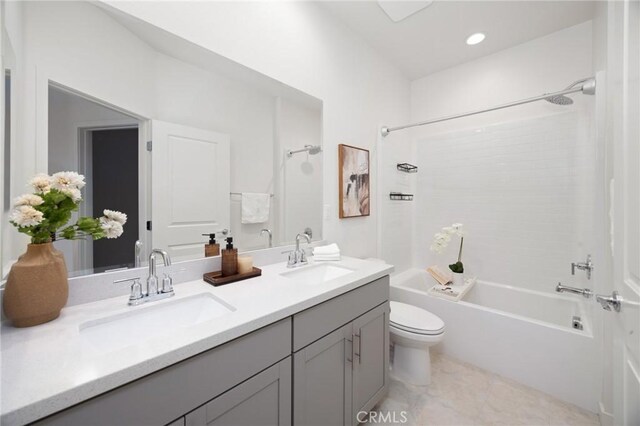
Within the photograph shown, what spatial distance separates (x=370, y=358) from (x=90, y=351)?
1228 millimetres

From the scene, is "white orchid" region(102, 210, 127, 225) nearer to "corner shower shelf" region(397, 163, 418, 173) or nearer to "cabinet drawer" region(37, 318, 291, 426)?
"cabinet drawer" region(37, 318, 291, 426)

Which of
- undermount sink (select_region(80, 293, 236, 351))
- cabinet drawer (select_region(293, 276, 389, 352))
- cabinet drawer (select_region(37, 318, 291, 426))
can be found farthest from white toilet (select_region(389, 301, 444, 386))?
undermount sink (select_region(80, 293, 236, 351))

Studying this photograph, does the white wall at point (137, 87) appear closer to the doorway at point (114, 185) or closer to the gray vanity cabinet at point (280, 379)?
the doorway at point (114, 185)

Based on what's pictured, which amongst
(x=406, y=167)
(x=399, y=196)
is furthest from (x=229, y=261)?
(x=406, y=167)

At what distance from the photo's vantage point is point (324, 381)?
3.72ft

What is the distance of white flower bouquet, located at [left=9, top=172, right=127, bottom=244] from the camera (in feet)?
2.38

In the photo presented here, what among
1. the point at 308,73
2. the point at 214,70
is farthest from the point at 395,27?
the point at 214,70

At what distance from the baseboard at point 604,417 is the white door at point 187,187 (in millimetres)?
2346

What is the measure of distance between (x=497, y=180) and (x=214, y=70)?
8.73 feet

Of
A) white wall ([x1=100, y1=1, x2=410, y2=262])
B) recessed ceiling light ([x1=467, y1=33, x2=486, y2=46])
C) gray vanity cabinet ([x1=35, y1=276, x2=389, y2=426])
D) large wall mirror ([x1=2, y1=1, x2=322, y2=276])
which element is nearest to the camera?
gray vanity cabinet ([x1=35, y1=276, x2=389, y2=426])

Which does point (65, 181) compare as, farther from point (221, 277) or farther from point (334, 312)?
point (334, 312)

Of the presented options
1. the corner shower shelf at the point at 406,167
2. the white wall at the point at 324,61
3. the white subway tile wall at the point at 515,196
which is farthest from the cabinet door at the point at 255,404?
the white subway tile wall at the point at 515,196

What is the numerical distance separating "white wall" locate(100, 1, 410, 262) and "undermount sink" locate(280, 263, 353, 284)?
0.37m

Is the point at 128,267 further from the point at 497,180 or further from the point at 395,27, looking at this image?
the point at 497,180
